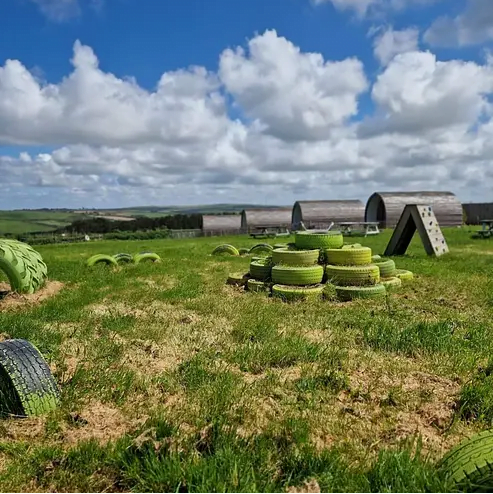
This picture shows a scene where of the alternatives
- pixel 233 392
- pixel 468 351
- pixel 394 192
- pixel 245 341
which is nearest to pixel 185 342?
pixel 245 341

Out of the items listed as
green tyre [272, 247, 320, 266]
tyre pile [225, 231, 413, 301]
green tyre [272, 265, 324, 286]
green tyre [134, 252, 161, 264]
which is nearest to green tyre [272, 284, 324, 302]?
tyre pile [225, 231, 413, 301]

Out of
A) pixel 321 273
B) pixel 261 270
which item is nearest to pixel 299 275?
pixel 321 273

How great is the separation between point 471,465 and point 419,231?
1385 cm

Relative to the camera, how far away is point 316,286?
8.81 metres

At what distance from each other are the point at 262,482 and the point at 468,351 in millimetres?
3514

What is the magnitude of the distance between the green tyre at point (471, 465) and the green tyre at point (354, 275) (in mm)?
6153

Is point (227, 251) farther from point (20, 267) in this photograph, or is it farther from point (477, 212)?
point (477, 212)

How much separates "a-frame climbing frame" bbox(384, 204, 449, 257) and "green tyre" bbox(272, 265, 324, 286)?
7.39 meters

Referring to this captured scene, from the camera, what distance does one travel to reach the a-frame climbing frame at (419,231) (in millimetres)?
14984

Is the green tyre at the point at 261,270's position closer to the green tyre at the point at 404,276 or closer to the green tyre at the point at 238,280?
the green tyre at the point at 238,280

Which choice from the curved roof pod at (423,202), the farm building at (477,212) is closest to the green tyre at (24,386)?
the curved roof pod at (423,202)

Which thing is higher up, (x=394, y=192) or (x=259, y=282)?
(x=394, y=192)

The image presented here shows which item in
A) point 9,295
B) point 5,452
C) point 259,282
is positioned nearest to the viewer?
point 5,452

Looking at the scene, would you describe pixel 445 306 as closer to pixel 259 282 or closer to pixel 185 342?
pixel 259 282
